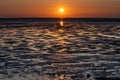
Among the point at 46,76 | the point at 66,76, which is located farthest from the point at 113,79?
the point at 46,76

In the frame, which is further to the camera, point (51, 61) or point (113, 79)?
point (51, 61)

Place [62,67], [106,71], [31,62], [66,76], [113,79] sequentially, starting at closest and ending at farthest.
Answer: [113,79] < [66,76] < [106,71] < [62,67] < [31,62]

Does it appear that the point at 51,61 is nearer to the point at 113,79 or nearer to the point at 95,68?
the point at 95,68

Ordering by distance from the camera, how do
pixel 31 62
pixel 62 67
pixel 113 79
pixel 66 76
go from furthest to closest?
pixel 31 62, pixel 62 67, pixel 66 76, pixel 113 79

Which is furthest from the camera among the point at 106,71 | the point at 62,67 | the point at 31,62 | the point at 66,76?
the point at 31,62

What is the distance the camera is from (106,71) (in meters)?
18.9

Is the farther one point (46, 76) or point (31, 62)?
point (31, 62)

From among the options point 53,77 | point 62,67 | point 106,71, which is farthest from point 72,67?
point 53,77

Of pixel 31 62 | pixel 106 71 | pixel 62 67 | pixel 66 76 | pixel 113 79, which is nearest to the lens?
pixel 113 79

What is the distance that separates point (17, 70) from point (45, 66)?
236cm

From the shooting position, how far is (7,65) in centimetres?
2109

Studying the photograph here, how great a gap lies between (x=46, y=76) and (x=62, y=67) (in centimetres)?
331

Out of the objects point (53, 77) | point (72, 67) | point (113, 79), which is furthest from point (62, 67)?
point (113, 79)

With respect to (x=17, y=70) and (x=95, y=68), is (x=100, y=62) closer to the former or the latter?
(x=95, y=68)
